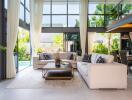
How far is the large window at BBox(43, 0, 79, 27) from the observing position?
41.7 ft

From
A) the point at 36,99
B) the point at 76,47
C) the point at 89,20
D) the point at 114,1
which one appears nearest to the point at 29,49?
the point at 76,47

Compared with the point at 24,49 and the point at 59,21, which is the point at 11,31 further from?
the point at 59,21

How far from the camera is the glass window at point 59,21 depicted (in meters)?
12.7

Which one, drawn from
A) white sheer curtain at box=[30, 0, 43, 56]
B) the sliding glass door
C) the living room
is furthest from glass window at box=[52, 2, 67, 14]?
the sliding glass door

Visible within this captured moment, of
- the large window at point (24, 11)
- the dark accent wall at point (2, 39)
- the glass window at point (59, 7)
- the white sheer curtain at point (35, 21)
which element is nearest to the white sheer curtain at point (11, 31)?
the dark accent wall at point (2, 39)

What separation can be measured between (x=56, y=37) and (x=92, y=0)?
3.17 m

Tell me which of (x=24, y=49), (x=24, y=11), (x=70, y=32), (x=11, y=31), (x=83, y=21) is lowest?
(x=24, y=49)

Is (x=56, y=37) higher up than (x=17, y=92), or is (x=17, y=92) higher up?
(x=56, y=37)

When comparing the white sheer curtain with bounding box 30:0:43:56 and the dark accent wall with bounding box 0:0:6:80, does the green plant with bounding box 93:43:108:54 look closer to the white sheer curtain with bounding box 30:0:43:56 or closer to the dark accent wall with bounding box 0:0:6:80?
the white sheer curtain with bounding box 30:0:43:56

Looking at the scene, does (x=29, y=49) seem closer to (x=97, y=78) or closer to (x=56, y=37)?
(x=56, y=37)

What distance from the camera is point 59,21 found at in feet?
41.8

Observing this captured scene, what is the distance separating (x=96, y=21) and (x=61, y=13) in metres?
2.20

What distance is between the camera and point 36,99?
4762mm

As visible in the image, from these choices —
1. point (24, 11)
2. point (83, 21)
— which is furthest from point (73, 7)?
point (24, 11)
